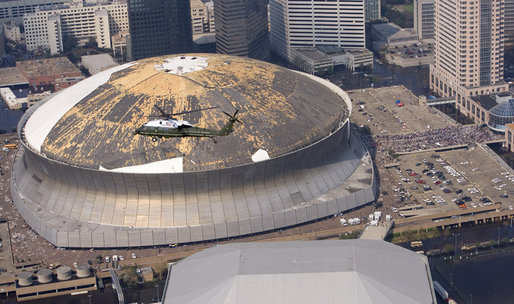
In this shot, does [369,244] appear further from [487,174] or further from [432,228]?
[487,174]

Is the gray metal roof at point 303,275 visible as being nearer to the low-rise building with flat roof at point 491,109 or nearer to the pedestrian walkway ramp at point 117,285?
the pedestrian walkway ramp at point 117,285

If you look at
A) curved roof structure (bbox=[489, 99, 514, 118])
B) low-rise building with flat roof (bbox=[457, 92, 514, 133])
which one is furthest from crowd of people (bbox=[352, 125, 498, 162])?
curved roof structure (bbox=[489, 99, 514, 118])

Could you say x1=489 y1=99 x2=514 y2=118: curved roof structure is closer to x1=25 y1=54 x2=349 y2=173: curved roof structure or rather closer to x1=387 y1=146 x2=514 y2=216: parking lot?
x1=387 y1=146 x2=514 y2=216: parking lot

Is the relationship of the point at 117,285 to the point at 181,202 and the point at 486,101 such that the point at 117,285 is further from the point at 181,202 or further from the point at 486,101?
the point at 486,101

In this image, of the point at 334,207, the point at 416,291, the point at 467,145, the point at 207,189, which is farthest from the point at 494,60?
the point at 416,291

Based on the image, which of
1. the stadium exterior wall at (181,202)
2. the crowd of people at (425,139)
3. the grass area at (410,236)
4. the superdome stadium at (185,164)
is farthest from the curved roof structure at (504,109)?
the grass area at (410,236)

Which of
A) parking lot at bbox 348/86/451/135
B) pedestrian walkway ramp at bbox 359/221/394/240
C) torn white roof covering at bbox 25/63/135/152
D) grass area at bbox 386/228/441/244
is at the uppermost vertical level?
torn white roof covering at bbox 25/63/135/152
